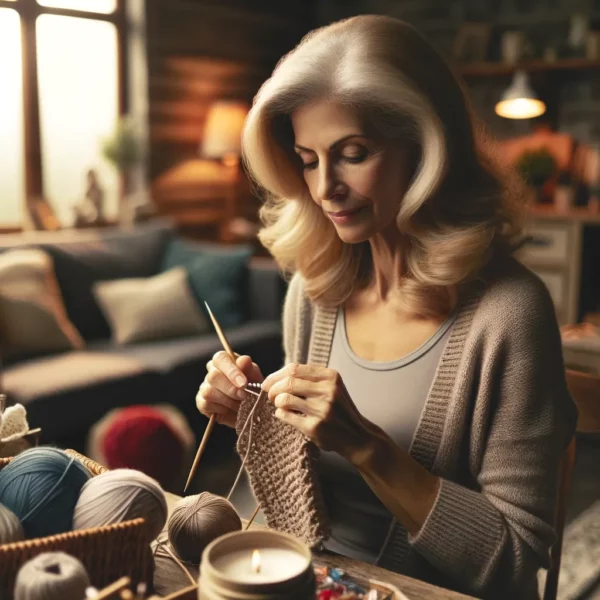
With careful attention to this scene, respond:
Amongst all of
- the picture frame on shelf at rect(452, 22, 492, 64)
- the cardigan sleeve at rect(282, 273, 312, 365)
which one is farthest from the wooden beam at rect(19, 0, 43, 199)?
the cardigan sleeve at rect(282, 273, 312, 365)

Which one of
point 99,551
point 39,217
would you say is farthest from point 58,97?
point 99,551

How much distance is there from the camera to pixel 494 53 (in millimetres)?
5266

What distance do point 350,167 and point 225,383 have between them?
0.35 meters

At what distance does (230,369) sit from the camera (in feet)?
3.20

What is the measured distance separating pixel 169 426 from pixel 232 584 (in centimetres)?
190

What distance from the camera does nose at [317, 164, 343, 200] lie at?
3.43ft

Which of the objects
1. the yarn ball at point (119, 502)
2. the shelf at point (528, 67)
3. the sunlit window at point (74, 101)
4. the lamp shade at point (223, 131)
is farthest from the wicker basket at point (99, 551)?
the shelf at point (528, 67)

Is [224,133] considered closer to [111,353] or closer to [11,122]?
[11,122]

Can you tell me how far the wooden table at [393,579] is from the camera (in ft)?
2.58

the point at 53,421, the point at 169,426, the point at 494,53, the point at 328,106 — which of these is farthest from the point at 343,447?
the point at 494,53

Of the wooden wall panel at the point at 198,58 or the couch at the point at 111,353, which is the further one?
the wooden wall panel at the point at 198,58

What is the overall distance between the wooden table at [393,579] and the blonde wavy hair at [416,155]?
1.44ft

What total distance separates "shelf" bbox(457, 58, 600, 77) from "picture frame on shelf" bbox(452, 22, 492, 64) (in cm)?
8

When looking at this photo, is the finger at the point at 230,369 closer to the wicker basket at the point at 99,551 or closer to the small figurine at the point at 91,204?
the wicker basket at the point at 99,551
